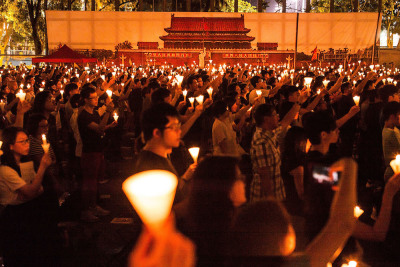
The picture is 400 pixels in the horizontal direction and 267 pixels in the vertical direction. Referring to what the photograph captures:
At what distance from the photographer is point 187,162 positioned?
8547 mm

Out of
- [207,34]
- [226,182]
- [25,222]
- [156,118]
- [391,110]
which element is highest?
[207,34]

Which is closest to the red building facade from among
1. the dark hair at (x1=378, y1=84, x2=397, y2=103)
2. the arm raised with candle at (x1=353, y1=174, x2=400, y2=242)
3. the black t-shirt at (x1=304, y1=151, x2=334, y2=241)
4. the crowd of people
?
the crowd of people

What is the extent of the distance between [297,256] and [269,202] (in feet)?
0.73

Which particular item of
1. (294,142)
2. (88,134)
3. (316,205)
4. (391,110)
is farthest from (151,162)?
(391,110)

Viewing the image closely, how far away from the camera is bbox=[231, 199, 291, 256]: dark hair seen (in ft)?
5.85

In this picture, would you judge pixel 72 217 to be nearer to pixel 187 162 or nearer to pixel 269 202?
pixel 187 162

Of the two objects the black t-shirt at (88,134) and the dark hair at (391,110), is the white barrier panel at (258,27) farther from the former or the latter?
the dark hair at (391,110)

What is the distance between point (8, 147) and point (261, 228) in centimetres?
264

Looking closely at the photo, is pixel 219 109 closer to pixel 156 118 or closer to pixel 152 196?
pixel 156 118

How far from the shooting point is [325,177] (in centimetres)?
225

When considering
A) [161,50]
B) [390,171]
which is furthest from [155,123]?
[161,50]

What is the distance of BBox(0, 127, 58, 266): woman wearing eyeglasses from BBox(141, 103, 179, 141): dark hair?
3.32 feet

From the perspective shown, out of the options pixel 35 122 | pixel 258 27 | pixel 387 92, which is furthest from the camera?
pixel 258 27

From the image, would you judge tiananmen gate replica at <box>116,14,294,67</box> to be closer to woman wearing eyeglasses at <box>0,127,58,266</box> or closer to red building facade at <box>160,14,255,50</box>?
red building facade at <box>160,14,255,50</box>
